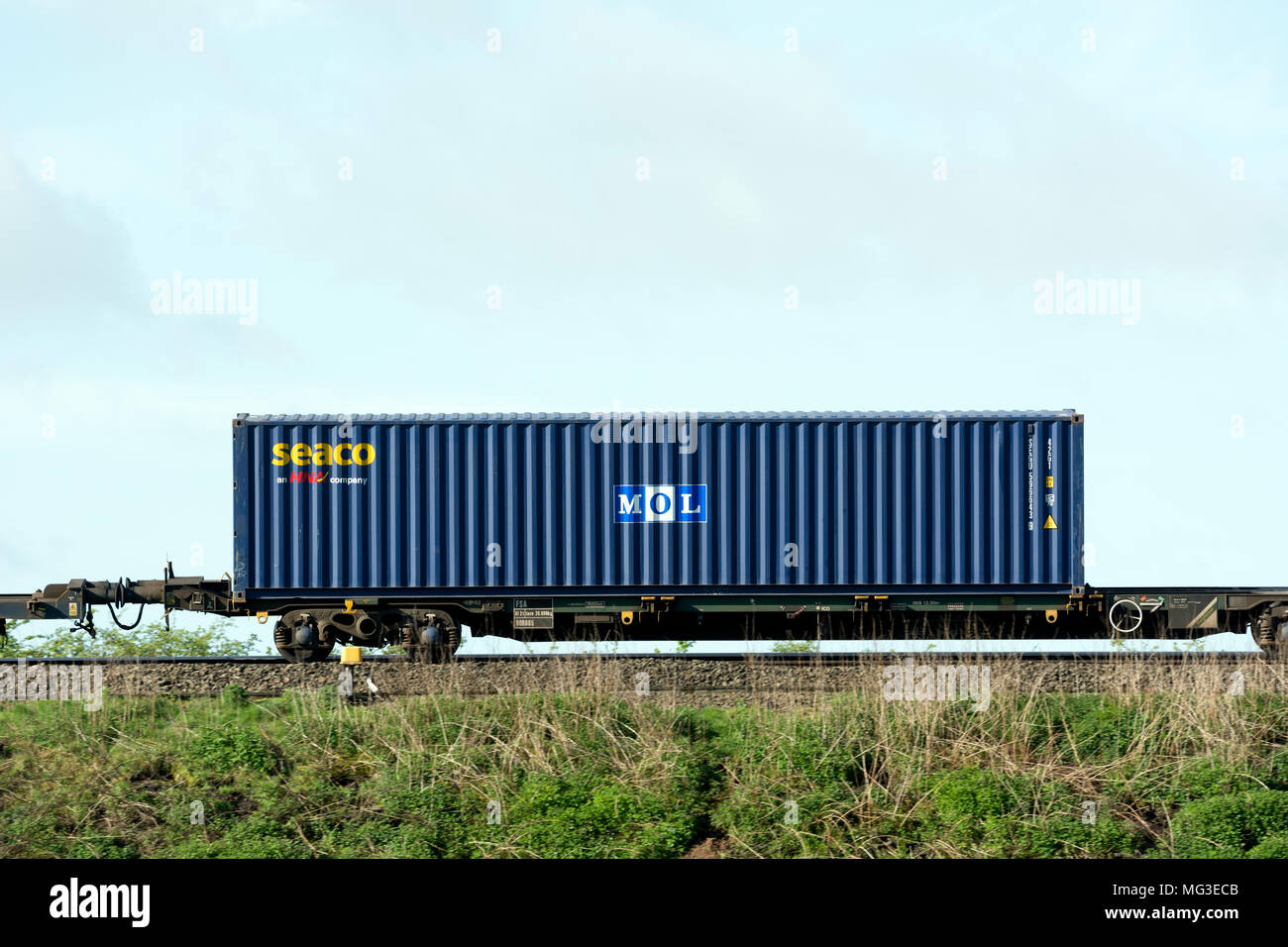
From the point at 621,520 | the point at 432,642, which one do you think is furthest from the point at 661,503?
the point at 432,642

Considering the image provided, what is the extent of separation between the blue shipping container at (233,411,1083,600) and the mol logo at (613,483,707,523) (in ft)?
0.09

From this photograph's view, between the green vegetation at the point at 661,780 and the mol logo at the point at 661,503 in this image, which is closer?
the green vegetation at the point at 661,780

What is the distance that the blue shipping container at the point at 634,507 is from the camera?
51.3ft

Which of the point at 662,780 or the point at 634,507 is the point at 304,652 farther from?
the point at 662,780

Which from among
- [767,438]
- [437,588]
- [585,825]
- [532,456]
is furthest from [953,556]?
[585,825]

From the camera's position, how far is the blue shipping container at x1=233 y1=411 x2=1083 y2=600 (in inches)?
616

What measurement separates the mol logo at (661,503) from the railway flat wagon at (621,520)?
0.03m

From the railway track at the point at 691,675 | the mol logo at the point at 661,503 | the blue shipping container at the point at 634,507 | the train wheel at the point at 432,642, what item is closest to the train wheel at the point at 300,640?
the blue shipping container at the point at 634,507

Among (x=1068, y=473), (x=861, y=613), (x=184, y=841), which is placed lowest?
(x=184, y=841)

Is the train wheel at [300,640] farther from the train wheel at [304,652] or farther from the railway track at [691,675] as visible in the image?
the railway track at [691,675]

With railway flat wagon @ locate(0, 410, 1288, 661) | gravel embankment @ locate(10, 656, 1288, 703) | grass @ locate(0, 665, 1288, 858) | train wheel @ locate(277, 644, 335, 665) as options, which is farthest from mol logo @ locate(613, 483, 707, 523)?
grass @ locate(0, 665, 1288, 858)
